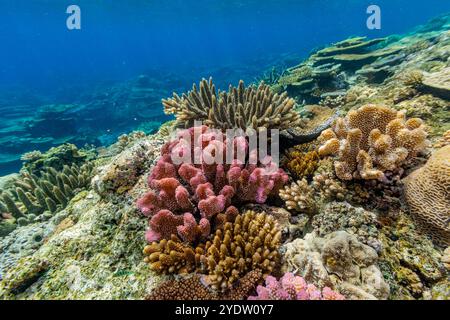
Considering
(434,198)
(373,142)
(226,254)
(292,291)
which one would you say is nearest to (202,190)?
(226,254)

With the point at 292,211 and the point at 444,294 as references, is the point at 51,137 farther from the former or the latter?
the point at 444,294

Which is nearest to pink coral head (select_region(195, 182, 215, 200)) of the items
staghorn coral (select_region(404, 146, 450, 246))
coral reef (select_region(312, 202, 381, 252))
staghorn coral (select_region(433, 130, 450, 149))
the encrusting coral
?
the encrusting coral

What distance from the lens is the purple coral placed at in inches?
85.8

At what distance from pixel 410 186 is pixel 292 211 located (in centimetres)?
136

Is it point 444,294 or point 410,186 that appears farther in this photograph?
point 410,186

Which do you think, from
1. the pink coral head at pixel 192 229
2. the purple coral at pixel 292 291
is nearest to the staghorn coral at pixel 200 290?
the purple coral at pixel 292 291

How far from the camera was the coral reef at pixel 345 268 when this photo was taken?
2.23 meters

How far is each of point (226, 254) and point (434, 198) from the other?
2.25 metres

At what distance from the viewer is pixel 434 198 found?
8.55ft

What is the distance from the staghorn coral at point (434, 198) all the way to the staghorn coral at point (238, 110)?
6.68 ft

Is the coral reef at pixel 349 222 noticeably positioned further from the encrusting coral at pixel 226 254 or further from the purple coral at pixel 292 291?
the purple coral at pixel 292 291

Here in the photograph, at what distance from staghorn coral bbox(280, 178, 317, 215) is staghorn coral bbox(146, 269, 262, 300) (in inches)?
39.3

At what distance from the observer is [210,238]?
2.91m
